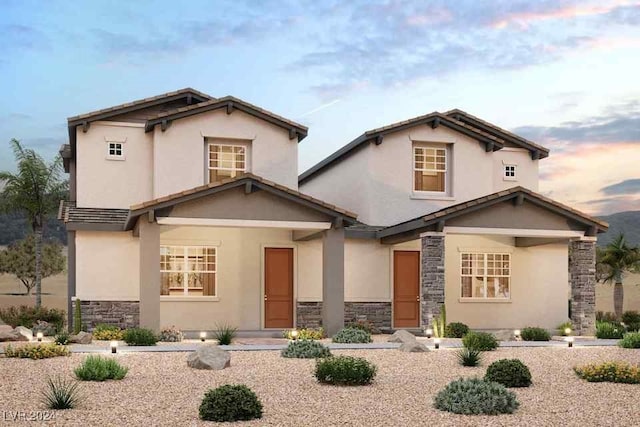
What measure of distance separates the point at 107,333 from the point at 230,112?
7.62m

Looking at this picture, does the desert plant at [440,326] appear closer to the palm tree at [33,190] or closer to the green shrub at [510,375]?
the green shrub at [510,375]

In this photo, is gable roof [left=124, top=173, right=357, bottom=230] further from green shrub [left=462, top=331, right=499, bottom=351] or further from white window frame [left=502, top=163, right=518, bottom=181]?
white window frame [left=502, top=163, right=518, bottom=181]

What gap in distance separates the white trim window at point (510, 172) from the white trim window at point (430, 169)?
2.97 m

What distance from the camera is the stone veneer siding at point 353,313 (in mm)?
24281

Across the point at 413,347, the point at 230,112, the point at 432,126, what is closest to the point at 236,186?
the point at 230,112

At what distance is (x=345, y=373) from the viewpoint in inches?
509

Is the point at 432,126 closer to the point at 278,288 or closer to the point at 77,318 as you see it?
the point at 278,288

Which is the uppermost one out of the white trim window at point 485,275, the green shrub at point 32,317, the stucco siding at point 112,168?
the stucco siding at point 112,168

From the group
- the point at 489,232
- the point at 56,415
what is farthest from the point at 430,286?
the point at 56,415

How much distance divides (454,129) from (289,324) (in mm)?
8070

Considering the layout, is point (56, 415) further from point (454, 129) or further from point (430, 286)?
point (454, 129)

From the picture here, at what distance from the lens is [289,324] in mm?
24453

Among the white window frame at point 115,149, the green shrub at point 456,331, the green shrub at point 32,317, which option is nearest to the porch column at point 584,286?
the green shrub at point 456,331

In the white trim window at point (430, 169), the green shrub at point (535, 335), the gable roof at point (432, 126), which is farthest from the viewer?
the white trim window at point (430, 169)
